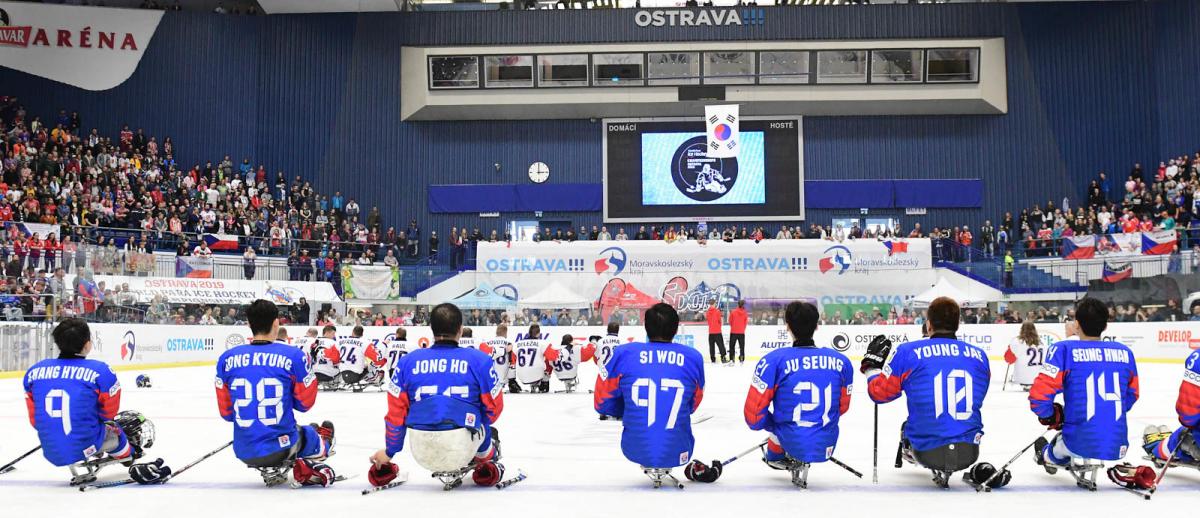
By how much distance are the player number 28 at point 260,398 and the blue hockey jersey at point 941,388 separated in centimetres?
429

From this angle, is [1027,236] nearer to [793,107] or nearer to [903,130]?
[903,130]

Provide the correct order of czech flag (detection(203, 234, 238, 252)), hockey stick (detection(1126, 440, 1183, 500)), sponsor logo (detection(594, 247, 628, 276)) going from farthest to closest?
sponsor logo (detection(594, 247, 628, 276))
czech flag (detection(203, 234, 238, 252))
hockey stick (detection(1126, 440, 1183, 500))

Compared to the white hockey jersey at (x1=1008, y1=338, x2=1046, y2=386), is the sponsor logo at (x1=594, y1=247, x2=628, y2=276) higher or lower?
higher

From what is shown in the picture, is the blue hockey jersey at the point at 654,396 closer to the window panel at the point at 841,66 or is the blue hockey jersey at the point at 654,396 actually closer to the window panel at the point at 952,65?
the window panel at the point at 841,66

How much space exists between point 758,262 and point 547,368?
63.7ft

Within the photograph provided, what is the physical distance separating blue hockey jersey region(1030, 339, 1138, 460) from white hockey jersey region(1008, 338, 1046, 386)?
35.9 ft

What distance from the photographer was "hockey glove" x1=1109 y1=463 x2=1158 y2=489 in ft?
22.9

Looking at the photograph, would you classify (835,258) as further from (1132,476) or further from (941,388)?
(941,388)

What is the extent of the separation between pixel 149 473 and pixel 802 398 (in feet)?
15.6

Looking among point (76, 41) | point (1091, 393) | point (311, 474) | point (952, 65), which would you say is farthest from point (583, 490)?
point (76, 41)

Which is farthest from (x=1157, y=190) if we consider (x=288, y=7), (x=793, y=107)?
(x=288, y=7)

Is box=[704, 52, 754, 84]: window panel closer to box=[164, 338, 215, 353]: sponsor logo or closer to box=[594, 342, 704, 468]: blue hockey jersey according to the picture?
box=[164, 338, 215, 353]: sponsor logo

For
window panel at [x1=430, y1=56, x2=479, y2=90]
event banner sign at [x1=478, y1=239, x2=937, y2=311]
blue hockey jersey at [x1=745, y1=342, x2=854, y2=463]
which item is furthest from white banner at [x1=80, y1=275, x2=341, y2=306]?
blue hockey jersey at [x1=745, y1=342, x2=854, y2=463]

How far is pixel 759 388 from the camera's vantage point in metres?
7.21
